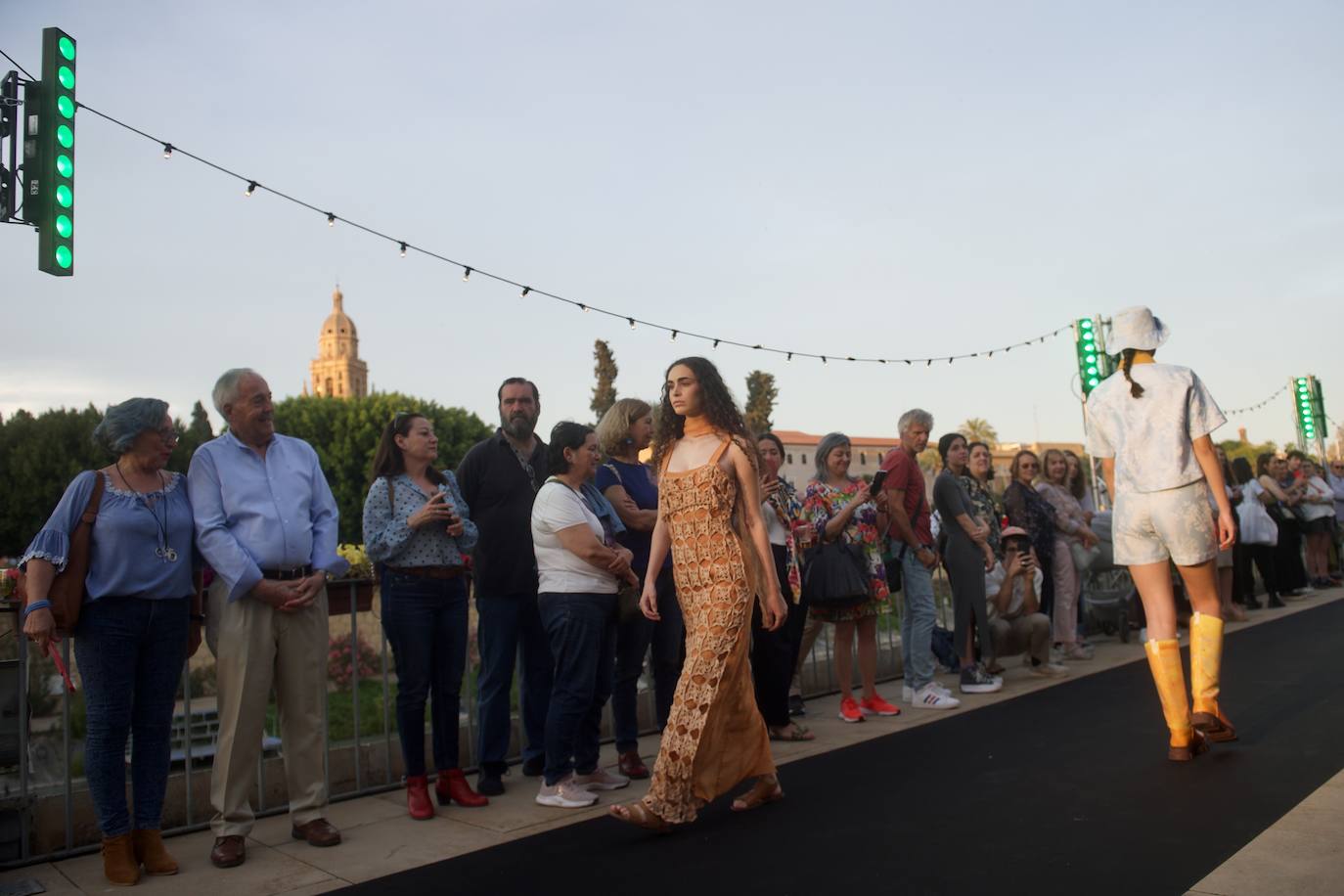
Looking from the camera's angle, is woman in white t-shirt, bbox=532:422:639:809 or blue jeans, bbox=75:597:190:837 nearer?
blue jeans, bbox=75:597:190:837

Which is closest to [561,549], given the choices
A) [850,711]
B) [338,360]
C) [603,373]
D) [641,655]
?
[641,655]

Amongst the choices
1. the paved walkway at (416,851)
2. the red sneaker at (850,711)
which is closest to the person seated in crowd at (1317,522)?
the paved walkway at (416,851)

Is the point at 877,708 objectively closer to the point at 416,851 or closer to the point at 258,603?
the point at 416,851

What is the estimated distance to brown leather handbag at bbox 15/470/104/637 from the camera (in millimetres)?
3654

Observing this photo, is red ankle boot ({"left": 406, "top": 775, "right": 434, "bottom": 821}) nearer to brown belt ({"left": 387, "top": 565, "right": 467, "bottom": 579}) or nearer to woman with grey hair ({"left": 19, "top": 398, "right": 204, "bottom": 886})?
brown belt ({"left": 387, "top": 565, "right": 467, "bottom": 579})

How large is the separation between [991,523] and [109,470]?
5.62 m

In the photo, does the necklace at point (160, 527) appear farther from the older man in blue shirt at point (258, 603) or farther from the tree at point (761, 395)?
the tree at point (761, 395)

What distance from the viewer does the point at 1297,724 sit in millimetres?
4969

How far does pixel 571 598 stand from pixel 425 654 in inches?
27.4

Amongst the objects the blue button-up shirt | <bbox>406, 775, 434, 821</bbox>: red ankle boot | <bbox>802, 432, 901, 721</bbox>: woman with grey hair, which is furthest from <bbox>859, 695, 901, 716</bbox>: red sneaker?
the blue button-up shirt

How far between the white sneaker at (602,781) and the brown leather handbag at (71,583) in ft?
7.24

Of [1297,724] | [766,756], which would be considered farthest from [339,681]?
[1297,724]

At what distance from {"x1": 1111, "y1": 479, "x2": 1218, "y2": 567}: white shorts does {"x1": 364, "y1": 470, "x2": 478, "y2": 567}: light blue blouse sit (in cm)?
298

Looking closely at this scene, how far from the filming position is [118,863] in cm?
365
